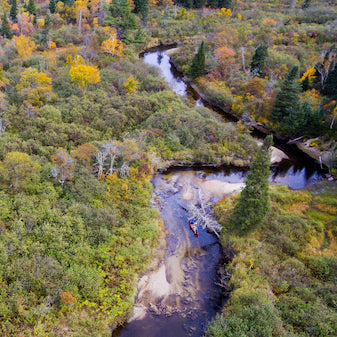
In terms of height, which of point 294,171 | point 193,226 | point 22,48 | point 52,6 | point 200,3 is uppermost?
point 200,3

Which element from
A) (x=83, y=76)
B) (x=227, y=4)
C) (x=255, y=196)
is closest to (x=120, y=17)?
(x=83, y=76)

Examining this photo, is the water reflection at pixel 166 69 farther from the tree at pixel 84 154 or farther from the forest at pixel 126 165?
the tree at pixel 84 154

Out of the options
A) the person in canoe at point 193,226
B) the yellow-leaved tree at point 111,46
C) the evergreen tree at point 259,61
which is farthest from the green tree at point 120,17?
the person in canoe at point 193,226

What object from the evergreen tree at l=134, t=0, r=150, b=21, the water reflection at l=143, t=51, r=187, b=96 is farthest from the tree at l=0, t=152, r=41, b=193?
the evergreen tree at l=134, t=0, r=150, b=21

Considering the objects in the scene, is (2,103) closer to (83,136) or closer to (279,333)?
(83,136)

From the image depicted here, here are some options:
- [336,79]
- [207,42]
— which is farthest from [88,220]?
[207,42]

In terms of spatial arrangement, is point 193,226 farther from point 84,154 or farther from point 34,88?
point 34,88

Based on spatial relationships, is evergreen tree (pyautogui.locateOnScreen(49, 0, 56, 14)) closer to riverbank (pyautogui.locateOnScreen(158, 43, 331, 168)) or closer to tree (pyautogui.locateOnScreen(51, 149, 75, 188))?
riverbank (pyautogui.locateOnScreen(158, 43, 331, 168))
